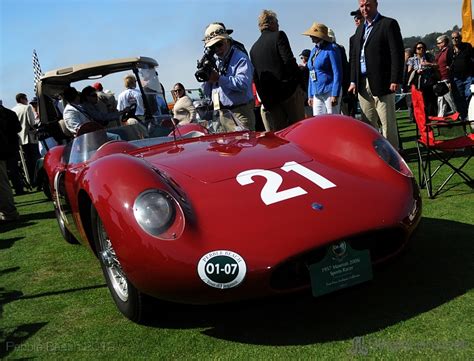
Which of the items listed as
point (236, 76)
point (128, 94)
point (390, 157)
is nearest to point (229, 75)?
point (236, 76)

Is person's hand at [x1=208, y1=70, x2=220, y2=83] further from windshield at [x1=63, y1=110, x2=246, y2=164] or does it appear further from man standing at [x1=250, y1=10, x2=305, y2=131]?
man standing at [x1=250, y1=10, x2=305, y2=131]

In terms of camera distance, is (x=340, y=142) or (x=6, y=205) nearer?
(x=340, y=142)

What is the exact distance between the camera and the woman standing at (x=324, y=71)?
6.29 meters

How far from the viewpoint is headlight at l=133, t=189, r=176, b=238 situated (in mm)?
2387

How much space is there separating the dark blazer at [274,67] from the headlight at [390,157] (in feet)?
9.34

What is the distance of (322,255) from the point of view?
2.35 m

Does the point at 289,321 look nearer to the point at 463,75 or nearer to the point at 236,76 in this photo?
the point at 236,76

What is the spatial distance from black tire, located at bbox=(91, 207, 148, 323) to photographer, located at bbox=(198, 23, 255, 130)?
81.2 inches

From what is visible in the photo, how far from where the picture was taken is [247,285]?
2.24 meters

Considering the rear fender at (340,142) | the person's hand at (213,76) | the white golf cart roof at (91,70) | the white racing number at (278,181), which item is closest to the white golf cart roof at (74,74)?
the white golf cart roof at (91,70)

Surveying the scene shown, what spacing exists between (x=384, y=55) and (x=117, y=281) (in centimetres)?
416

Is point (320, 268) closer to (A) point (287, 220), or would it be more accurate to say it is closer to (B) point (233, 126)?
(A) point (287, 220)

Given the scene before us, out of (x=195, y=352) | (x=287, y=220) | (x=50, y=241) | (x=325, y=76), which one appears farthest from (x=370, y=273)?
(x=325, y=76)

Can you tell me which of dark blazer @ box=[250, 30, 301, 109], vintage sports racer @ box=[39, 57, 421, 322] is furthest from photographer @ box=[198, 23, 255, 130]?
vintage sports racer @ box=[39, 57, 421, 322]
